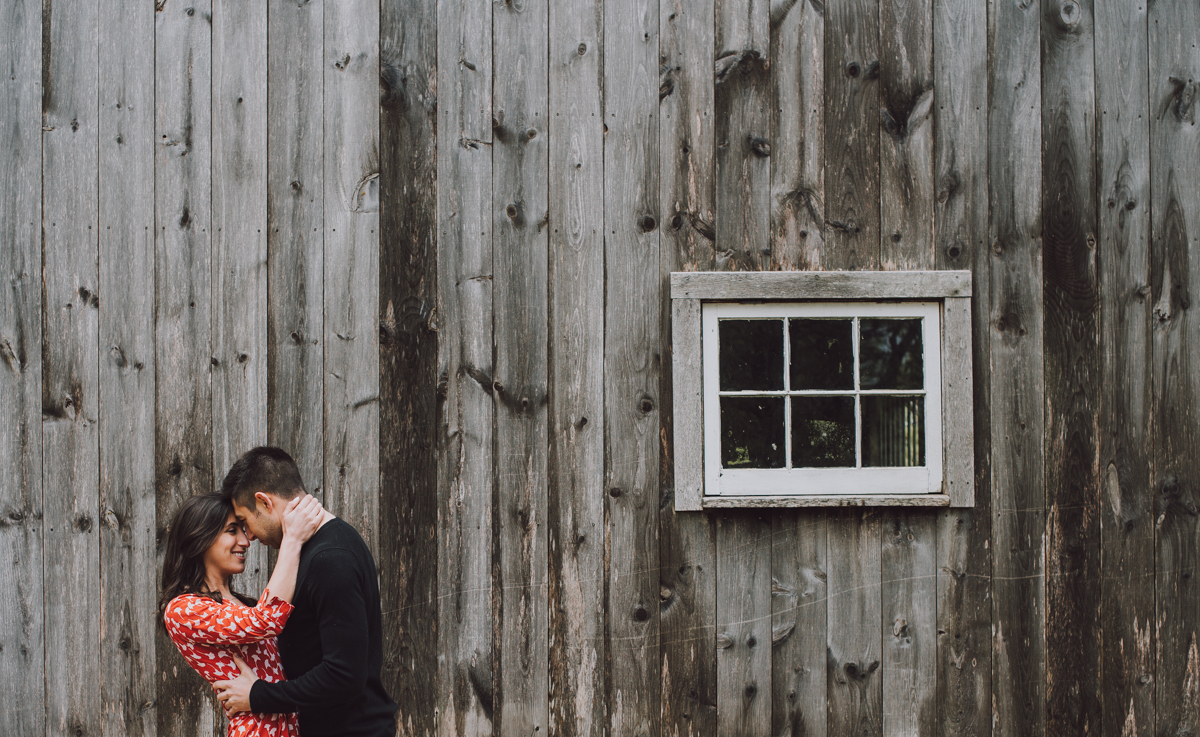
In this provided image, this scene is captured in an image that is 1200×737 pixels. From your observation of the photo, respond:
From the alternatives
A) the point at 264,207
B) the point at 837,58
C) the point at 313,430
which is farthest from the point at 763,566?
the point at 264,207

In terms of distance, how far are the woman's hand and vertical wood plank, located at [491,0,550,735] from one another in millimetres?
1001

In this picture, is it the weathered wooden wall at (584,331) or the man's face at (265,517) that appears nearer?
the man's face at (265,517)

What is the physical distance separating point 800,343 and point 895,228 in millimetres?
590

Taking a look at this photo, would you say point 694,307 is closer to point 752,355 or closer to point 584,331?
point 752,355

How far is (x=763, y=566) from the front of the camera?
2936mm

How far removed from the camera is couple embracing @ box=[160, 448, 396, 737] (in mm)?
1859

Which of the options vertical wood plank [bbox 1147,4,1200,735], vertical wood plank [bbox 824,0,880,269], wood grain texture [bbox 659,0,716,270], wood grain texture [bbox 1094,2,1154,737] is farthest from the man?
vertical wood plank [bbox 1147,4,1200,735]

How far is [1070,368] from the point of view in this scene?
117 inches

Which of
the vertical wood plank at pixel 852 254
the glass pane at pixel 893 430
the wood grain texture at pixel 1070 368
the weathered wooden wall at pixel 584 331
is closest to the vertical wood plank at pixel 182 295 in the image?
the weathered wooden wall at pixel 584 331

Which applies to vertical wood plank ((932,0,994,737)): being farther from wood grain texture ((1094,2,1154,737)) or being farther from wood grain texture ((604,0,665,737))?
wood grain texture ((604,0,665,737))

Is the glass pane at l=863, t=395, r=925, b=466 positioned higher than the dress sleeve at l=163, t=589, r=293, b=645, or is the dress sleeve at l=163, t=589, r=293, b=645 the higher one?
the glass pane at l=863, t=395, r=925, b=466

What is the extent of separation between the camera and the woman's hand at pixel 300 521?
6.50 feet

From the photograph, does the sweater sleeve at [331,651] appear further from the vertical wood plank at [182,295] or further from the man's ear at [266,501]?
the vertical wood plank at [182,295]

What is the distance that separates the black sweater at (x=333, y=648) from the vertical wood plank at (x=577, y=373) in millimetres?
1000
